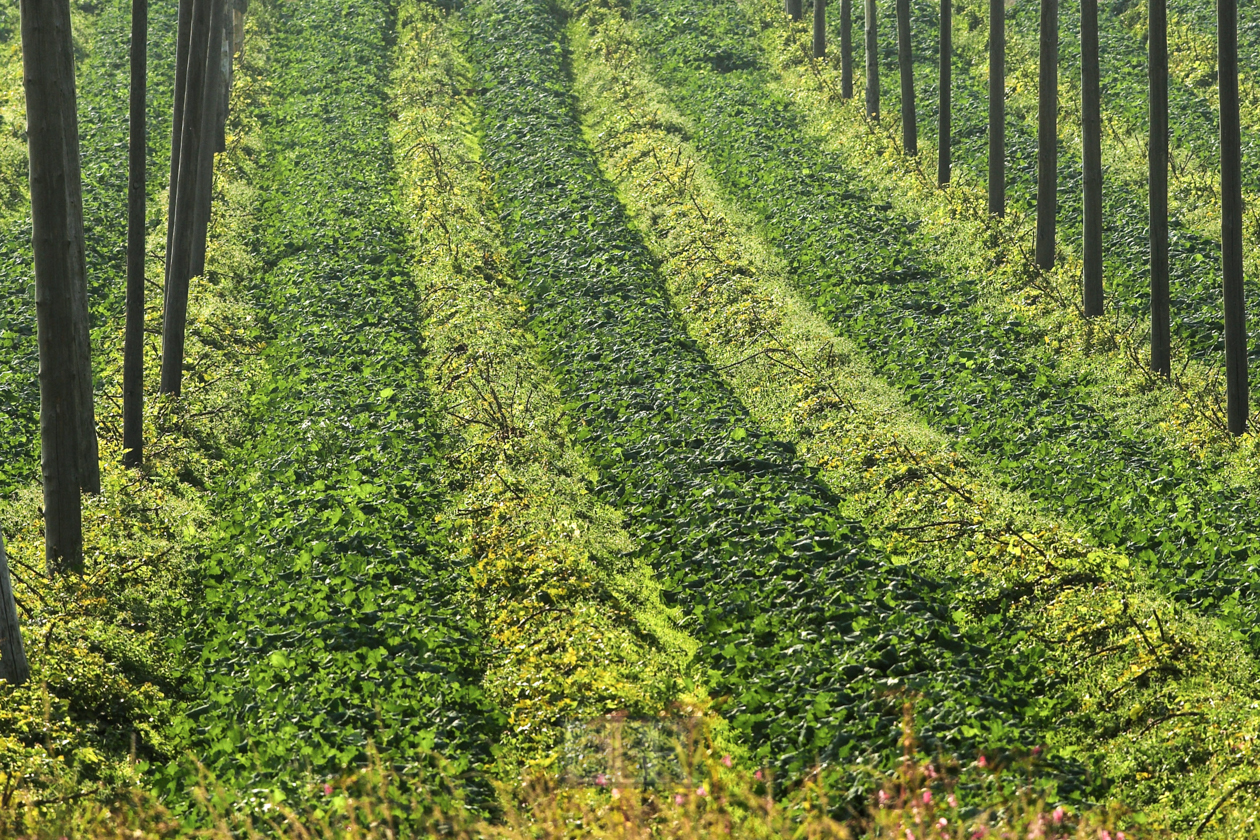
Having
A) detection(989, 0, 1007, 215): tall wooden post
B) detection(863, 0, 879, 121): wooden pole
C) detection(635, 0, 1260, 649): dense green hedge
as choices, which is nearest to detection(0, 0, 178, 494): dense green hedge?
detection(635, 0, 1260, 649): dense green hedge

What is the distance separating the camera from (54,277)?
1179 cm

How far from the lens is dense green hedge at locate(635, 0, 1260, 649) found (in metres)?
12.1

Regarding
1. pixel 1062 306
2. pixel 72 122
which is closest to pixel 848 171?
pixel 1062 306

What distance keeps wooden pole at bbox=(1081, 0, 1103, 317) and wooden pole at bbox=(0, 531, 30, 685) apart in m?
16.7

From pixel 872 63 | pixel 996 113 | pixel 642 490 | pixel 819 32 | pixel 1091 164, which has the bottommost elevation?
pixel 642 490

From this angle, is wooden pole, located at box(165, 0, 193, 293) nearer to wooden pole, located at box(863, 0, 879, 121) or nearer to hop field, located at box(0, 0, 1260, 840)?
hop field, located at box(0, 0, 1260, 840)

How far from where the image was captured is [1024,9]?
119 feet

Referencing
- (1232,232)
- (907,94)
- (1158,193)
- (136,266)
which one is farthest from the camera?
(907,94)

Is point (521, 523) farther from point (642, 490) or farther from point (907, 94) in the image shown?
point (907, 94)

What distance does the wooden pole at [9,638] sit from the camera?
916 centimetres

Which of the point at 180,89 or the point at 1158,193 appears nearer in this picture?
the point at 180,89

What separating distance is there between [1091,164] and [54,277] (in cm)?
1637

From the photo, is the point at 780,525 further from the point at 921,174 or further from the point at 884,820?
the point at 921,174

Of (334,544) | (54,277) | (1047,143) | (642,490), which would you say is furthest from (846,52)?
(54,277)
